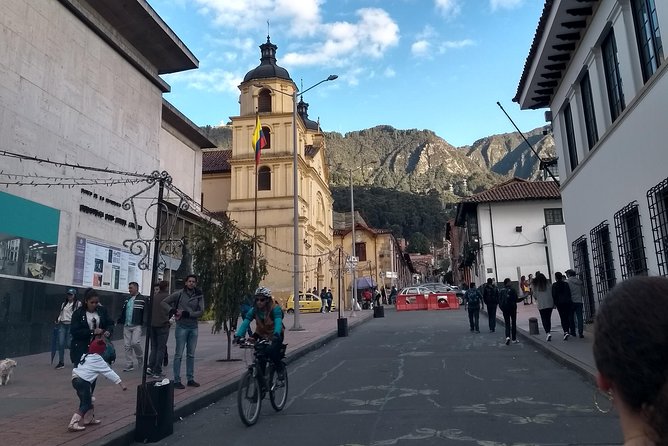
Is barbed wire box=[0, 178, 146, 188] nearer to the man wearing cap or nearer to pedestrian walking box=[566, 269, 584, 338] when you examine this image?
the man wearing cap

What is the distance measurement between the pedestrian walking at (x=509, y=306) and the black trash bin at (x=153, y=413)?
32.0 ft

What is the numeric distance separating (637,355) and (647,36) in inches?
394

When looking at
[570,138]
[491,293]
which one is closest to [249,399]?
[491,293]

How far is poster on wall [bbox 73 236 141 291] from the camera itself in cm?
Result: 1562

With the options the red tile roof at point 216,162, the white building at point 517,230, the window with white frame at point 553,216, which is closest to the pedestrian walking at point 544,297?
the white building at point 517,230

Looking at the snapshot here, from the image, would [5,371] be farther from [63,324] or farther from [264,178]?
[264,178]

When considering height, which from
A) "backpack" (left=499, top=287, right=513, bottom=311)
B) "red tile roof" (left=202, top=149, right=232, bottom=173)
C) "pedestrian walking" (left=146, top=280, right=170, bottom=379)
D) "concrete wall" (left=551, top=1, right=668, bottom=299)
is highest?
"red tile roof" (left=202, top=149, right=232, bottom=173)

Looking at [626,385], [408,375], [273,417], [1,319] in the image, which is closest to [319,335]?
[408,375]

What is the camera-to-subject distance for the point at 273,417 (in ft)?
23.7

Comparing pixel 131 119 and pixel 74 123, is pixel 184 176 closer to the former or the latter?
pixel 131 119

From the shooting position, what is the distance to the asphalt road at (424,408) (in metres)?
5.94

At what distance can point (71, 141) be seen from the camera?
1522 centimetres

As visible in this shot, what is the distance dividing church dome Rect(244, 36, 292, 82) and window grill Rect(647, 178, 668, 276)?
37189 mm

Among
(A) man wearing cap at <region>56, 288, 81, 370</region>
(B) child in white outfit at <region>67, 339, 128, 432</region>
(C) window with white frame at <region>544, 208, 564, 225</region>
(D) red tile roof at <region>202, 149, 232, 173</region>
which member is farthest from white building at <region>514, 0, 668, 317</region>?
(D) red tile roof at <region>202, 149, 232, 173</region>
